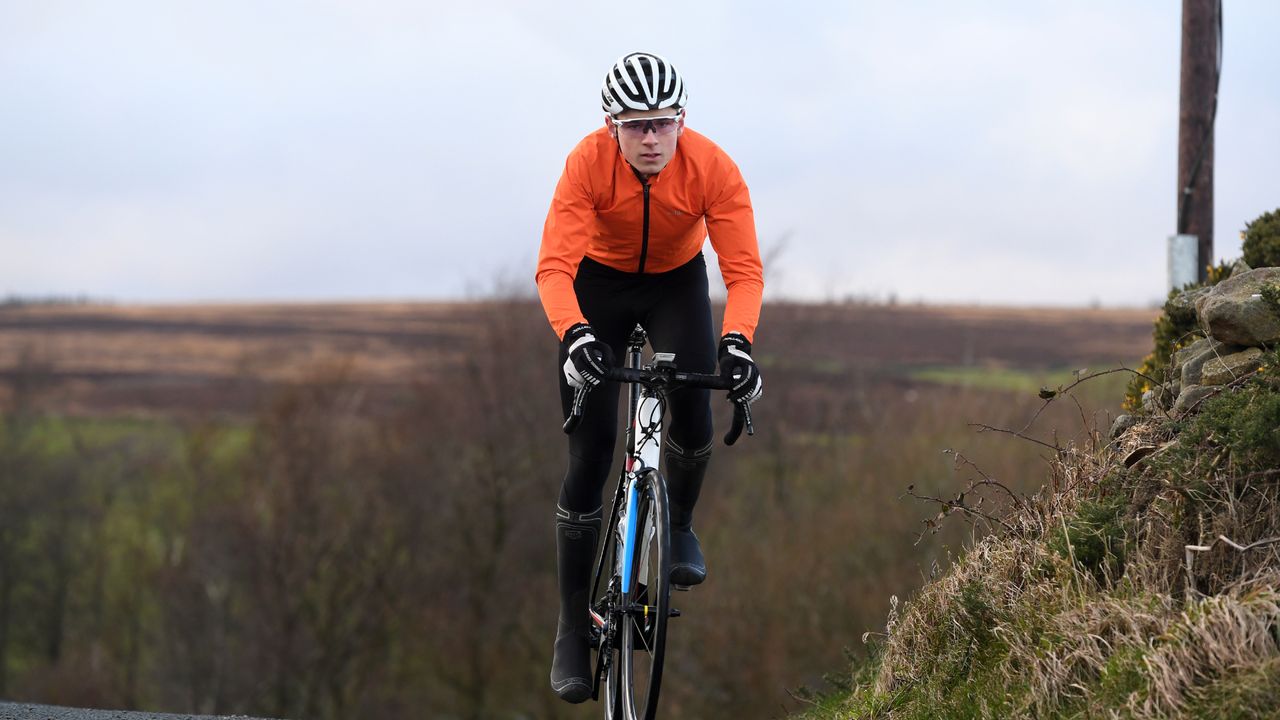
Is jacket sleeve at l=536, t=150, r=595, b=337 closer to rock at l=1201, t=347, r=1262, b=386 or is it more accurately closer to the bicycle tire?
the bicycle tire

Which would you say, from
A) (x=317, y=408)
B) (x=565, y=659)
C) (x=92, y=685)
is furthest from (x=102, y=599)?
(x=565, y=659)

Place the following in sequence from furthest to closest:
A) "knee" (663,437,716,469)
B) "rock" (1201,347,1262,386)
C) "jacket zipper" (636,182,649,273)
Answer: "knee" (663,437,716,469), "jacket zipper" (636,182,649,273), "rock" (1201,347,1262,386)

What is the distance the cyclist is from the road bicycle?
6.1 inches

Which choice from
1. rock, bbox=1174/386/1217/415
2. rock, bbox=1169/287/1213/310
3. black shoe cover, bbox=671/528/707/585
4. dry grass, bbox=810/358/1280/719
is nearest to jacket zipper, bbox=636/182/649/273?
black shoe cover, bbox=671/528/707/585

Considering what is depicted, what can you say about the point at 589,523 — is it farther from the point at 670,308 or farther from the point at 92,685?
the point at 92,685

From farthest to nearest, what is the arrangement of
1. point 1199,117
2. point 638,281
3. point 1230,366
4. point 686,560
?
1. point 1199,117
2. point 638,281
3. point 686,560
4. point 1230,366

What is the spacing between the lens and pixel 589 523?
6.51m

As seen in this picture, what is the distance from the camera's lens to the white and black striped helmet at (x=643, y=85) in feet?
18.6

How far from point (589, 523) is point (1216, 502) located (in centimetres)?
292

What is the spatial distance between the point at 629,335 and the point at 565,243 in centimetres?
76

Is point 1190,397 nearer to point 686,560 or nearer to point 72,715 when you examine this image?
point 686,560

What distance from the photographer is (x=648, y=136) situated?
5734 millimetres

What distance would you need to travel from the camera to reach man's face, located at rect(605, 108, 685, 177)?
5.73 metres

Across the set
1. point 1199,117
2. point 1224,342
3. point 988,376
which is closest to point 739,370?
point 1224,342
